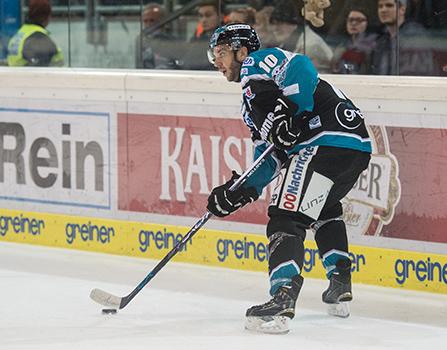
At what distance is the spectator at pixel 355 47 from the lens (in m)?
6.52

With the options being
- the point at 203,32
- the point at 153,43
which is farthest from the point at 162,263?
the point at 153,43

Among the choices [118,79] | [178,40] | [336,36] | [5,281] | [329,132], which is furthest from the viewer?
[178,40]

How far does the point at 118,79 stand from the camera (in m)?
5.94

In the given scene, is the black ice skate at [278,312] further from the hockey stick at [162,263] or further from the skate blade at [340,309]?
the hockey stick at [162,263]

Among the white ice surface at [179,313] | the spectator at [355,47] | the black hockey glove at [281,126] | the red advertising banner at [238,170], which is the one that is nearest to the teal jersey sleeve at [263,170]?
the black hockey glove at [281,126]

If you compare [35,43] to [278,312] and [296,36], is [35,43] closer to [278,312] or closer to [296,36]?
[296,36]

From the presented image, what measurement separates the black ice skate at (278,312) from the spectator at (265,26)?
270cm

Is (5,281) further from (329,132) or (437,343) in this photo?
(437,343)

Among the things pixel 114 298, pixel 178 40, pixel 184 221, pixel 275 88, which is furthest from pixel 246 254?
pixel 178 40

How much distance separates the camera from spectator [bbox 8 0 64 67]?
779 centimetres

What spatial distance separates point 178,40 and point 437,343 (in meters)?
3.48

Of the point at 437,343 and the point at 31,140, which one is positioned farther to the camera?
the point at 31,140

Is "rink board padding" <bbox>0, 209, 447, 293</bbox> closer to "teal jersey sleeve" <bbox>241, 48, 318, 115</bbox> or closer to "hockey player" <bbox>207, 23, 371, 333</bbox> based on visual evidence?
"hockey player" <bbox>207, 23, 371, 333</bbox>

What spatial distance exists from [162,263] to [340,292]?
648 mm
